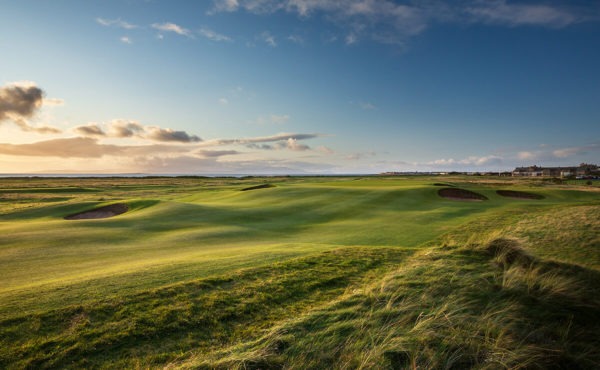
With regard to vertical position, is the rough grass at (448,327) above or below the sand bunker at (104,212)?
above

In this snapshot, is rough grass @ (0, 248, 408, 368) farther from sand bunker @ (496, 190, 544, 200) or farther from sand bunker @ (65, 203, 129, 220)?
sand bunker @ (496, 190, 544, 200)

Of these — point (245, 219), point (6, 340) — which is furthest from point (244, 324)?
point (245, 219)

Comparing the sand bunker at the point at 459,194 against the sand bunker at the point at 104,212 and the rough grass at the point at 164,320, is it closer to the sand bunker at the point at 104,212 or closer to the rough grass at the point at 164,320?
the rough grass at the point at 164,320

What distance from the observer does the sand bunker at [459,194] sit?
3064cm

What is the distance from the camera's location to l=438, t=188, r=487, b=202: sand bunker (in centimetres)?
3064

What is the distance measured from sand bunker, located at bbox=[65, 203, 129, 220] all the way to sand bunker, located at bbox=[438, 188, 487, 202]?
37.4 m

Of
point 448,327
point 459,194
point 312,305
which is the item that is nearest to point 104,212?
point 312,305

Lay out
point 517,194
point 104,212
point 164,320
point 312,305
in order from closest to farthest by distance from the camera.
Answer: point 164,320, point 312,305, point 104,212, point 517,194

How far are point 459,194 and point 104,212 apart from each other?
136 feet

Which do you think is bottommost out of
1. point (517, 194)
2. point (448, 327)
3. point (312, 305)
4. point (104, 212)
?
point (104, 212)

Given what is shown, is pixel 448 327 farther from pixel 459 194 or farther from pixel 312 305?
pixel 459 194

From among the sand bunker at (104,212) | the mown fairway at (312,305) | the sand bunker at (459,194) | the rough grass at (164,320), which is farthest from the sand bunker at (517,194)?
the sand bunker at (104,212)

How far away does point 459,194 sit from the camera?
1237 inches

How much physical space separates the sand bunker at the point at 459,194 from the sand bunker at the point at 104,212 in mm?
37401
